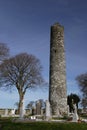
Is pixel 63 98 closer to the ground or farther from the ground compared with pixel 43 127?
farther from the ground

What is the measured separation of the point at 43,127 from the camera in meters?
16.1

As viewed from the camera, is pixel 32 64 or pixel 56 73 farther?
pixel 32 64

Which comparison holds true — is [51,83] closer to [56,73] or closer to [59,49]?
[56,73]

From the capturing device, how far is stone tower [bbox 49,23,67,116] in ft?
133

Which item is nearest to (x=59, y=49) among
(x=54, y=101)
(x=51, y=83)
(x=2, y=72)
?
(x=51, y=83)

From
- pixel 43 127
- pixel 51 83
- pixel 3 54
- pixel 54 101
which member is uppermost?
pixel 3 54

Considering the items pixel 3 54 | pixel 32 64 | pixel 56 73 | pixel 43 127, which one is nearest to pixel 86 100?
pixel 32 64

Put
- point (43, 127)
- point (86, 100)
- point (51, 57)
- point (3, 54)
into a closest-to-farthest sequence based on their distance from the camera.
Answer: point (43, 127), point (3, 54), point (51, 57), point (86, 100)

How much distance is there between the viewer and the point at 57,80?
40750mm

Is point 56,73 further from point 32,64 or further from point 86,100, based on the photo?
point 86,100

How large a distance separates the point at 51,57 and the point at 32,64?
26.6ft

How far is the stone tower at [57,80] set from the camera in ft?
133

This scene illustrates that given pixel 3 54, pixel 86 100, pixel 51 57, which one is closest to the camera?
pixel 3 54

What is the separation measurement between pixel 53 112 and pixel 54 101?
5.84 feet
